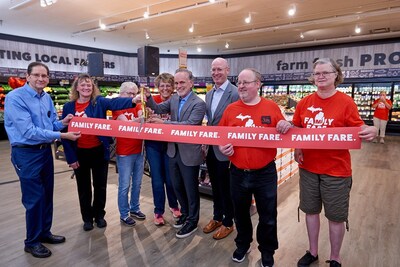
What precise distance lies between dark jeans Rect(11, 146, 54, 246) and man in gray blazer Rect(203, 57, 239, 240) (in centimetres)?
158

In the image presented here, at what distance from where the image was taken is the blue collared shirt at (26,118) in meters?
2.33

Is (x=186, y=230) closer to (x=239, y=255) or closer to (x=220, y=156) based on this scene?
(x=239, y=255)

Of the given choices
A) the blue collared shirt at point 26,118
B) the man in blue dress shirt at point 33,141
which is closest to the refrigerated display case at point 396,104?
the man in blue dress shirt at point 33,141

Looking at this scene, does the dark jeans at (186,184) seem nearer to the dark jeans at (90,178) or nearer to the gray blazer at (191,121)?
the gray blazer at (191,121)

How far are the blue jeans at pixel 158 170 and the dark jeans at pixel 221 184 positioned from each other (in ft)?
1.71

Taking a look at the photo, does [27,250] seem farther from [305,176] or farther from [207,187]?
[305,176]

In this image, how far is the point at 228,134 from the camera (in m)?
2.26

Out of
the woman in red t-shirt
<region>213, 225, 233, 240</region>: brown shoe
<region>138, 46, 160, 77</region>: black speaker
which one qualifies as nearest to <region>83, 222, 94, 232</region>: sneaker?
<region>213, 225, 233, 240</region>: brown shoe

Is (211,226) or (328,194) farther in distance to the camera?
(211,226)

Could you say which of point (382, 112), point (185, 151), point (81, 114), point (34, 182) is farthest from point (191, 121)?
point (382, 112)

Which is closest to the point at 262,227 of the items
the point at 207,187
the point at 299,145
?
the point at 299,145

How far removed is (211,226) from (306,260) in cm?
103

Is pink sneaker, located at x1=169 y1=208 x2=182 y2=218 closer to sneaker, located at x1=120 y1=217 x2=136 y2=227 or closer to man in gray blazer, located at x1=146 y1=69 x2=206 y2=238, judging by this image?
man in gray blazer, located at x1=146 y1=69 x2=206 y2=238

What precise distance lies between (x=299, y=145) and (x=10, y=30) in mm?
11008
